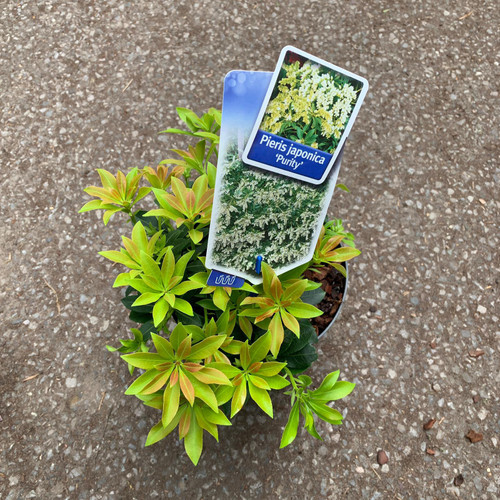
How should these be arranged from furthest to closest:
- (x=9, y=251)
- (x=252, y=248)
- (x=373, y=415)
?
(x=9, y=251) → (x=373, y=415) → (x=252, y=248)

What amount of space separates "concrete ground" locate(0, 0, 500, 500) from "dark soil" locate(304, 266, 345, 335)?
268mm

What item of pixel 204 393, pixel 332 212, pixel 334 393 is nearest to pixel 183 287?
pixel 204 393

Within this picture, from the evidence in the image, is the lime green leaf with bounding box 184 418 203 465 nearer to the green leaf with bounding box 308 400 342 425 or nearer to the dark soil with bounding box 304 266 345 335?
the green leaf with bounding box 308 400 342 425

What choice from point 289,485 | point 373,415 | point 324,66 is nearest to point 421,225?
point 373,415

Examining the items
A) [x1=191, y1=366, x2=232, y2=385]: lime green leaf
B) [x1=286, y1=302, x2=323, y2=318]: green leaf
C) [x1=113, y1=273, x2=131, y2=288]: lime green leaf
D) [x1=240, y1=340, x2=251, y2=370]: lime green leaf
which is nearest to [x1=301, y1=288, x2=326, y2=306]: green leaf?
[x1=286, y1=302, x2=323, y2=318]: green leaf

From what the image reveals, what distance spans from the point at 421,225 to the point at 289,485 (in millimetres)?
1246

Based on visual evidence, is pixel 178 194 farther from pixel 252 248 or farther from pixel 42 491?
pixel 42 491

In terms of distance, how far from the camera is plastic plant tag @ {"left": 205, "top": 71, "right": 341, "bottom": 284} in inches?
32.8

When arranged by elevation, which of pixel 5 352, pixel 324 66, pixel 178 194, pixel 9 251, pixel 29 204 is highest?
pixel 324 66

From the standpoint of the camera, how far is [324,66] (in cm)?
85

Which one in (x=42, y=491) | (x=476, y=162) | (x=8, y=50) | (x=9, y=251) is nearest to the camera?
(x=42, y=491)

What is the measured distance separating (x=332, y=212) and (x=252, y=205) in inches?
45.2

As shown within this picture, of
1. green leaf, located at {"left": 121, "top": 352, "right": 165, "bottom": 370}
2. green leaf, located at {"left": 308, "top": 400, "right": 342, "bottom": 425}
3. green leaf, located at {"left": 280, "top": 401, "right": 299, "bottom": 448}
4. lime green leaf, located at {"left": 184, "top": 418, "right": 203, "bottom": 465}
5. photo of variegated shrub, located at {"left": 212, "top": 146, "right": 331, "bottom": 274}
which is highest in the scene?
photo of variegated shrub, located at {"left": 212, "top": 146, "right": 331, "bottom": 274}

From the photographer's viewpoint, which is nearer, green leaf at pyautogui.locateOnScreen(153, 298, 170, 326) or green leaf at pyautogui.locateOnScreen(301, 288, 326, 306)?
green leaf at pyautogui.locateOnScreen(153, 298, 170, 326)
